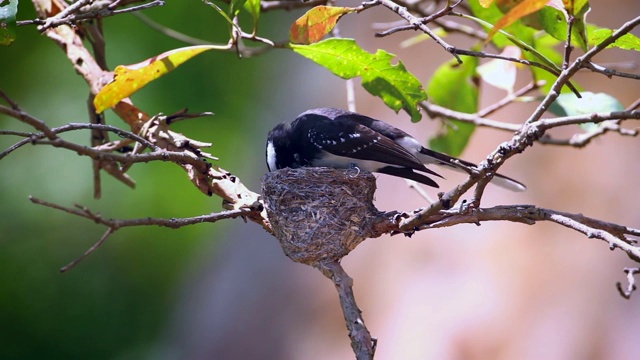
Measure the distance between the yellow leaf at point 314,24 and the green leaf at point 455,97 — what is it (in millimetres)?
1389

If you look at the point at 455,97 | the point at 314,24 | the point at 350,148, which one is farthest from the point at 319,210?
the point at 455,97

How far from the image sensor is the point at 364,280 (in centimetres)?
571

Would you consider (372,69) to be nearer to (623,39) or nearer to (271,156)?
(623,39)

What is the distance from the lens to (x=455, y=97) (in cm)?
352

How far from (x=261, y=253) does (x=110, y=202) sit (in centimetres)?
Result: 146

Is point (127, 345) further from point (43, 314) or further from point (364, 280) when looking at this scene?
point (364, 280)

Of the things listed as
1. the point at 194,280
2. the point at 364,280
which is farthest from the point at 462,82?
the point at 194,280

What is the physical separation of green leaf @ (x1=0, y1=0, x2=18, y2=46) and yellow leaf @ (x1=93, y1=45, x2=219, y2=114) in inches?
13.9

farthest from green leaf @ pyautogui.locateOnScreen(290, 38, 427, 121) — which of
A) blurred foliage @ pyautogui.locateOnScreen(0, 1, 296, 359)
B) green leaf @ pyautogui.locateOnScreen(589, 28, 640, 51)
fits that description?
blurred foliage @ pyautogui.locateOnScreen(0, 1, 296, 359)

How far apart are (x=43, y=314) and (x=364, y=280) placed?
3.08 meters

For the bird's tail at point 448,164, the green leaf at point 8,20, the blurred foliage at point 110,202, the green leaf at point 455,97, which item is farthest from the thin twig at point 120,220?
the blurred foliage at point 110,202

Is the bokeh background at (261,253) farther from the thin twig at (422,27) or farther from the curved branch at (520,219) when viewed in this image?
the thin twig at (422,27)

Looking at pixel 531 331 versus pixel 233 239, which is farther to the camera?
pixel 233 239

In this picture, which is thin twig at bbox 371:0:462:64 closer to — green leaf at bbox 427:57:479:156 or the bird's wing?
the bird's wing
